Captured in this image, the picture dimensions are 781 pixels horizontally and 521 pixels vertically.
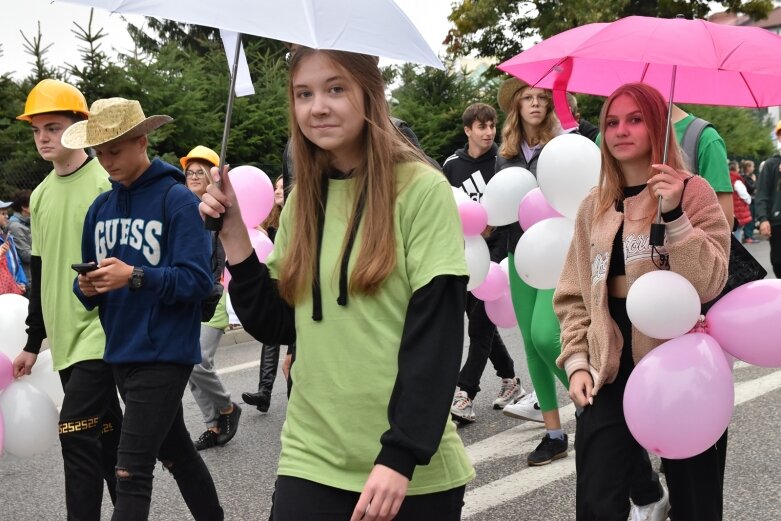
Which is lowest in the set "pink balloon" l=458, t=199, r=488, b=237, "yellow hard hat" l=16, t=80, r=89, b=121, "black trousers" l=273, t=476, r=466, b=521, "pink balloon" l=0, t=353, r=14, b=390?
"pink balloon" l=0, t=353, r=14, b=390

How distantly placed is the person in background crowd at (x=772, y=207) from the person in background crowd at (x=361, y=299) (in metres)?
7.36

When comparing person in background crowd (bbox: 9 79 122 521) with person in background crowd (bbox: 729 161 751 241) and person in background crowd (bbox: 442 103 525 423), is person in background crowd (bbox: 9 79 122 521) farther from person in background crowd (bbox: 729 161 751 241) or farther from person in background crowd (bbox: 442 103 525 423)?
person in background crowd (bbox: 729 161 751 241)

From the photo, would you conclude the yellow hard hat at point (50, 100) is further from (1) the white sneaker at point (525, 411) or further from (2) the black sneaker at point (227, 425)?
(1) the white sneaker at point (525, 411)

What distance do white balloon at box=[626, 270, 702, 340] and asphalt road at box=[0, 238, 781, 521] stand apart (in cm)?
157

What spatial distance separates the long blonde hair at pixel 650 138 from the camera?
3277mm

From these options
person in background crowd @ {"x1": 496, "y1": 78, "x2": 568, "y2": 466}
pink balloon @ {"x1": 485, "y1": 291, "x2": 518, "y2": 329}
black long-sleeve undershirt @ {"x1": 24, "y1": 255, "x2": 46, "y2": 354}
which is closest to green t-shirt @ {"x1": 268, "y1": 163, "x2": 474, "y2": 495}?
black long-sleeve undershirt @ {"x1": 24, "y1": 255, "x2": 46, "y2": 354}

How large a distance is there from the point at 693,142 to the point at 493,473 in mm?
2030

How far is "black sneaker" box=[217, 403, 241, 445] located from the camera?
602 cm

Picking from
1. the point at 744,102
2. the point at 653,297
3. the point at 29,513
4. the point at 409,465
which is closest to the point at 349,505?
the point at 409,465

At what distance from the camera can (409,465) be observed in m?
2.08

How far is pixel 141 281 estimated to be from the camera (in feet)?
11.5

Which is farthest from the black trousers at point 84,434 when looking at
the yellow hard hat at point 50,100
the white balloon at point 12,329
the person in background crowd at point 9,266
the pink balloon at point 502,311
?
the person in background crowd at point 9,266

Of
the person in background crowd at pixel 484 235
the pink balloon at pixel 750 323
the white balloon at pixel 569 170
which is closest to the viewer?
the pink balloon at pixel 750 323

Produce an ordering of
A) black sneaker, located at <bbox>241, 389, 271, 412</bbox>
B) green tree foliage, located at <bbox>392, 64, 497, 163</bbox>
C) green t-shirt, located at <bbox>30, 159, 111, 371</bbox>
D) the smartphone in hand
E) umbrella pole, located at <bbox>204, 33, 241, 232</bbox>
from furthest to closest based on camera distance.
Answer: green tree foliage, located at <bbox>392, 64, 497, 163</bbox> → black sneaker, located at <bbox>241, 389, 271, 412</bbox> → green t-shirt, located at <bbox>30, 159, 111, 371</bbox> → the smartphone in hand → umbrella pole, located at <bbox>204, 33, 241, 232</bbox>
